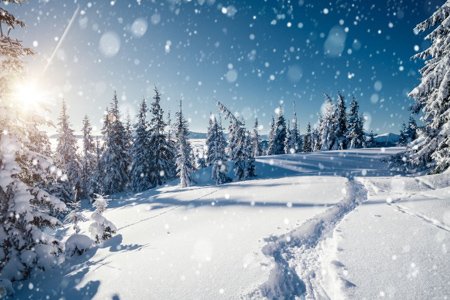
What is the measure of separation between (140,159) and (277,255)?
28.8 meters

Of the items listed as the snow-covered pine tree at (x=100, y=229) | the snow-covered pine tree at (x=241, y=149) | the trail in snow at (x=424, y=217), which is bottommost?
the snow-covered pine tree at (x=100, y=229)

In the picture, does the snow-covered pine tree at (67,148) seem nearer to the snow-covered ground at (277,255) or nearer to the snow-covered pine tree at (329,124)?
the snow-covered ground at (277,255)

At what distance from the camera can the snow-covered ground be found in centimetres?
387

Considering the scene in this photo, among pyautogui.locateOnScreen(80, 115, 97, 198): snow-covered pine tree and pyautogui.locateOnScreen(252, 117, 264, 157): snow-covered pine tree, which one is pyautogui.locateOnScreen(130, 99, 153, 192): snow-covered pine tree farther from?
pyautogui.locateOnScreen(252, 117, 264, 157): snow-covered pine tree

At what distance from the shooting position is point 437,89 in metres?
11.4

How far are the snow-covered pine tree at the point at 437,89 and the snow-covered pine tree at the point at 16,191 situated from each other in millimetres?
18349

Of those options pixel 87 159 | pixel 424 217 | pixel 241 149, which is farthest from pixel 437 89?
pixel 87 159

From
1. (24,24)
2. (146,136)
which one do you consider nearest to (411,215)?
(24,24)

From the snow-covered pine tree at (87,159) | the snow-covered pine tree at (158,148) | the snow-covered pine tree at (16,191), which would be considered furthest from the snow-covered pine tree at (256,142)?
the snow-covered pine tree at (16,191)

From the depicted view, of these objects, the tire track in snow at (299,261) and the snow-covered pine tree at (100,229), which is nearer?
the tire track in snow at (299,261)

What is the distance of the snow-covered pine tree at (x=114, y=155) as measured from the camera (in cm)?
2966

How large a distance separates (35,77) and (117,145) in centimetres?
2450

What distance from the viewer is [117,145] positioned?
100.0 ft

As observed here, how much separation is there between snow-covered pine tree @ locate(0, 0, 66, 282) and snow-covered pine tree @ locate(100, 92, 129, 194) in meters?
24.0
